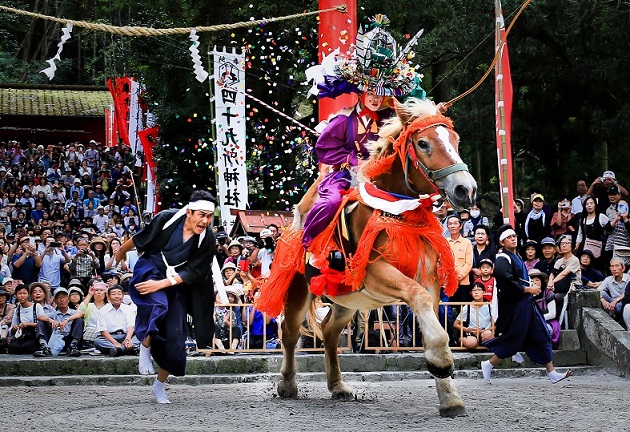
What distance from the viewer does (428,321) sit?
8.27 m

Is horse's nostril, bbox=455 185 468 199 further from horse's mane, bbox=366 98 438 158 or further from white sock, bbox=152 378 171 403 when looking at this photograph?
white sock, bbox=152 378 171 403

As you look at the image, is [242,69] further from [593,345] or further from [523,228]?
[593,345]

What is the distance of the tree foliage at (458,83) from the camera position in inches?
852

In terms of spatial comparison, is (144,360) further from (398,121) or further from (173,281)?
(398,121)

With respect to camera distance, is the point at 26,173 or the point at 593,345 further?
the point at 26,173

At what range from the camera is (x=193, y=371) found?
544 inches

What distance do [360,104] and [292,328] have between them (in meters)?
2.35

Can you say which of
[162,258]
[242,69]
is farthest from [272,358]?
[242,69]

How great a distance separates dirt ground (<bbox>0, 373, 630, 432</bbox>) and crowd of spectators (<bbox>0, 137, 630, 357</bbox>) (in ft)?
5.79

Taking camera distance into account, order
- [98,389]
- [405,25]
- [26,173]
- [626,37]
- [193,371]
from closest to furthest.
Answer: [98,389]
[193,371]
[626,37]
[405,25]
[26,173]

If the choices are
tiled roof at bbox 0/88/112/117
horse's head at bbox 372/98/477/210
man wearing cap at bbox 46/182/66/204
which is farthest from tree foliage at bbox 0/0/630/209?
tiled roof at bbox 0/88/112/117

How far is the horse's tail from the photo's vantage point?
1031 centimetres

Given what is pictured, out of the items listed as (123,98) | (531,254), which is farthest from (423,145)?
(123,98)

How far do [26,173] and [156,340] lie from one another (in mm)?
21723
